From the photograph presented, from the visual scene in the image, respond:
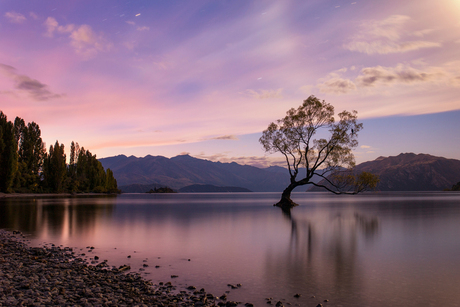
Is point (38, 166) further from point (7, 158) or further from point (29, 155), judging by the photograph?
point (7, 158)

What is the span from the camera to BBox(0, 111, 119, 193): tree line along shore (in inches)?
3649

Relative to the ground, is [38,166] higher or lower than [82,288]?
higher

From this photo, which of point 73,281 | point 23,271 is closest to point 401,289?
point 73,281

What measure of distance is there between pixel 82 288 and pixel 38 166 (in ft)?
415

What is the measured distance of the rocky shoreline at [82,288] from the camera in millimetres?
9109

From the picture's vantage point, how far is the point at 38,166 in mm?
117000

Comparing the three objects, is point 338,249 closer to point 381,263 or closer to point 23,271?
point 381,263

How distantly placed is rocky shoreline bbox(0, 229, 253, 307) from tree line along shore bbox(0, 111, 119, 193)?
9548 cm

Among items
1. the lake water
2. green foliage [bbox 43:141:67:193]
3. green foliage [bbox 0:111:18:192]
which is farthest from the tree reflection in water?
green foliage [bbox 43:141:67:193]

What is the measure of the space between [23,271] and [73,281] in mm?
3011

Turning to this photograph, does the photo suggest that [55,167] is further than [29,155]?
Yes

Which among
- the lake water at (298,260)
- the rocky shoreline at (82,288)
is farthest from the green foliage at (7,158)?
the rocky shoreline at (82,288)

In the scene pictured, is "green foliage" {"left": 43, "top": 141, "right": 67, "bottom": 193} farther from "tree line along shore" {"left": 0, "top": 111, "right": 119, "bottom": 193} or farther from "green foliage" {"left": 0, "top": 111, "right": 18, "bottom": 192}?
"green foliage" {"left": 0, "top": 111, "right": 18, "bottom": 192}

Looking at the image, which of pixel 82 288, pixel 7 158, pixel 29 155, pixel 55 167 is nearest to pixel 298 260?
pixel 82 288
